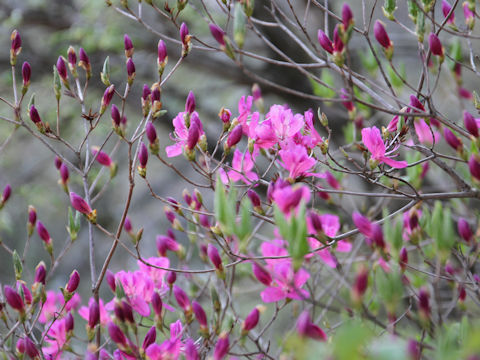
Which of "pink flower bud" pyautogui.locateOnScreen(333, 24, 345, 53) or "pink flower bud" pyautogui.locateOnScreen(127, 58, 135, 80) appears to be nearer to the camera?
"pink flower bud" pyautogui.locateOnScreen(333, 24, 345, 53)

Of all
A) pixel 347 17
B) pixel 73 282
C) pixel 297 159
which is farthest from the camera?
pixel 73 282

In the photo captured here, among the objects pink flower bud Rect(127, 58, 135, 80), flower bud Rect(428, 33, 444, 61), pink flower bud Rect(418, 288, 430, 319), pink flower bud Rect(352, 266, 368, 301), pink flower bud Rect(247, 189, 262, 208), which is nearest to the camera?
pink flower bud Rect(352, 266, 368, 301)

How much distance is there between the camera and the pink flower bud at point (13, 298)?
1.23 m

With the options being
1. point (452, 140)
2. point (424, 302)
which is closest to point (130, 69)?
point (452, 140)

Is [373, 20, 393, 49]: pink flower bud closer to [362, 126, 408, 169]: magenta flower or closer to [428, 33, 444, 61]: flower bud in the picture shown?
[428, 33, 444, 61]: flower bud

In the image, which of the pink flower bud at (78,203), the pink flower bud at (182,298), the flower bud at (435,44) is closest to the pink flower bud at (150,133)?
the pink flower bud at (78,203)

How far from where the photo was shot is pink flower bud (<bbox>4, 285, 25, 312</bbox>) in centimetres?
123

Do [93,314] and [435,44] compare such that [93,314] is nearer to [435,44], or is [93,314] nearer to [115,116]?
[115,116]

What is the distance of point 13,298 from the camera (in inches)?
48.6

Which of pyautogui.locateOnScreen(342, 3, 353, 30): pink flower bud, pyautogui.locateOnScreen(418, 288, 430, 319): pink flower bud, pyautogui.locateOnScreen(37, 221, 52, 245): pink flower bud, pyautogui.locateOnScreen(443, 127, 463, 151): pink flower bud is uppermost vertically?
pyautogui.locateOnScreen(342, 3, 353, 30): pink flower bud

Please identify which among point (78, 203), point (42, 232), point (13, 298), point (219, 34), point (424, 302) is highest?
point (219, 34)

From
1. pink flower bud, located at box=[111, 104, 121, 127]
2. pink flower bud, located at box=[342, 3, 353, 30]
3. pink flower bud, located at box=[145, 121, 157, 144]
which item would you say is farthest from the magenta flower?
pink flower bud, located at box=[111, 104, 121, 127]

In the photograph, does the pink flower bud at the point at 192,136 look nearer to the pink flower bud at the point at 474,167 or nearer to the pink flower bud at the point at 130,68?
the pink flower bud at the point at 130,68

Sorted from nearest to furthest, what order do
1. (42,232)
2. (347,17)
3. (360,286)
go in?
(360,286) → (347,17) → (42,232)
